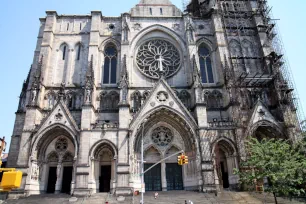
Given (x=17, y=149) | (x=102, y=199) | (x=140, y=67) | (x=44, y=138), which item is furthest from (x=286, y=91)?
(x=17, y=149)

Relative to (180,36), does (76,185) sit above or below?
below

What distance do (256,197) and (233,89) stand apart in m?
10.1

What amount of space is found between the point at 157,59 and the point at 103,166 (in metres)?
12.8

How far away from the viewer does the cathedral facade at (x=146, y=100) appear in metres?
21.4

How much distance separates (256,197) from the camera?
737 inches

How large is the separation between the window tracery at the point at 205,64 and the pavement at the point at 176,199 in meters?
12.4

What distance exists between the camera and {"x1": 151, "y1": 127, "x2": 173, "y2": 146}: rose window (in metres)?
23.8

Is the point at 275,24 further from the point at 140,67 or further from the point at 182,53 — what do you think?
the point at 140,67

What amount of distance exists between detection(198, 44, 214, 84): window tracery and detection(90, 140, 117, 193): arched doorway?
12.8 metres

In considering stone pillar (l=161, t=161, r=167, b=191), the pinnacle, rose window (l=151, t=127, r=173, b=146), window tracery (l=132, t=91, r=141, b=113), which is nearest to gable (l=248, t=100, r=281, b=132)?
rose window (l=151, t=127, r=173, b=146)

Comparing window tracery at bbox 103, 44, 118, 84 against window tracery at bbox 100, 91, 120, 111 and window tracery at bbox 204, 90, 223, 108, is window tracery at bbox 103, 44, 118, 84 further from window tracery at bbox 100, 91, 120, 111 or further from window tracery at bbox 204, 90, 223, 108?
window tracery at bbox 204, 90, 223, 108

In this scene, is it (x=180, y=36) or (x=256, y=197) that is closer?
(x=256, y=197)

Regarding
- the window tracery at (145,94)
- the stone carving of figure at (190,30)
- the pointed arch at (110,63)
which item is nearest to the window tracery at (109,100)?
the pointed arch at (110,63)

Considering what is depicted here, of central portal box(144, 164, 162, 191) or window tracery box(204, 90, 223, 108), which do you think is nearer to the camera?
central portal box(144, 164, 162, 191)
